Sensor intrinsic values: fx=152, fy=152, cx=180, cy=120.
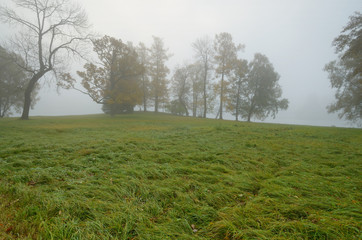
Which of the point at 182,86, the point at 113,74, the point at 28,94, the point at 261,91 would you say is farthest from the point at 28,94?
the point at 261,91

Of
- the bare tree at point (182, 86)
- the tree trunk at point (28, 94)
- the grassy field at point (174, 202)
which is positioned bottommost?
the grassy field at point (174, 202)

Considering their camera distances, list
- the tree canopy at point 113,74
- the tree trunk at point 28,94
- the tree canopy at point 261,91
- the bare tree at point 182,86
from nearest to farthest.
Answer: the tree trunk at point 28,94, the tree canopy at point 113,74, the tree canopy at point 261,91, the bare tree at point 182,86

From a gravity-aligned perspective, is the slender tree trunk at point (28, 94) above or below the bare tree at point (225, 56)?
below

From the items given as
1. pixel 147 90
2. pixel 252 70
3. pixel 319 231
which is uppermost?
pixel 252 70

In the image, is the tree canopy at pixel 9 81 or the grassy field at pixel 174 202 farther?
the tree canopy at pixel 9 81

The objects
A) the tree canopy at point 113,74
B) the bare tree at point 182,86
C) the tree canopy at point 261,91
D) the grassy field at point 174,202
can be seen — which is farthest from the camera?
the bare tree at point 182,86

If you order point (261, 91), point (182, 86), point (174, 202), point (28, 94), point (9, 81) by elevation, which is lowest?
point (174, 202)

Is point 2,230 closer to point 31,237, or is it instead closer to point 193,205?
point 31,237

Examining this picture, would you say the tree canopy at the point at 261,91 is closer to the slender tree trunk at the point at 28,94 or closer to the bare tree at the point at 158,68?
the bare tree at the point at 158,68

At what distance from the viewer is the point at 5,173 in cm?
335

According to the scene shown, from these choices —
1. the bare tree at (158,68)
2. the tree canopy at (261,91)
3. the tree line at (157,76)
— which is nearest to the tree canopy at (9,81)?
the tree line at (157,76)

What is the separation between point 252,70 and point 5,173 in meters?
31.7

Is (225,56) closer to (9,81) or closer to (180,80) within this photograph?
(180,80)

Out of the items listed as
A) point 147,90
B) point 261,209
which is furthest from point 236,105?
point 261,209
